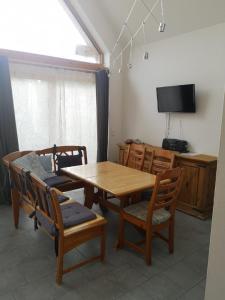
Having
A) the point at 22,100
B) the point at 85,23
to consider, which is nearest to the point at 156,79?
the point at 85,23

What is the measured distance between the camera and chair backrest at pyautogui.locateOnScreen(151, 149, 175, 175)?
291cm

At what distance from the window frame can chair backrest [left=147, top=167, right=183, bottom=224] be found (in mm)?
2776

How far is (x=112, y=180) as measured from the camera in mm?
2477

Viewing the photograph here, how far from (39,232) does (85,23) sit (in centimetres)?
359

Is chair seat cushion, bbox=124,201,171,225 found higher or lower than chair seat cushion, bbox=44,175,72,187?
lower

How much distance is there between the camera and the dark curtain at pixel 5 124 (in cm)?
335

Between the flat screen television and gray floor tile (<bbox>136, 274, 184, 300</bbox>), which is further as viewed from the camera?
the flat screen television

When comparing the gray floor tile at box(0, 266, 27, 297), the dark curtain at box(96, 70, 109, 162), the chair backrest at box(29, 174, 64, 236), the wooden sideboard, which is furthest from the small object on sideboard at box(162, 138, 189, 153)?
the gray floor tile at box(0, 266, 27, 297)

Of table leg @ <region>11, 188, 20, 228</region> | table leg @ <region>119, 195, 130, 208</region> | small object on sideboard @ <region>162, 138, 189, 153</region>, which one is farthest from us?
small object on sideboard @ <region>162, 138, 189, 153</region>

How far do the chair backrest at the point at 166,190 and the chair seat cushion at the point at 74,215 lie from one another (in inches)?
22.0

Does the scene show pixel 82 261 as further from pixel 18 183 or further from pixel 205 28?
pixel 205 28

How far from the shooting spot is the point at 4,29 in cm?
348

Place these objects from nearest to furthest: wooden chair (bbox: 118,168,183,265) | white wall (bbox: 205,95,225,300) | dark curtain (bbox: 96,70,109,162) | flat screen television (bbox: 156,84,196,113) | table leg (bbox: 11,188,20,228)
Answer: white wall (bbox: 205,95,225,300), wooden chair (bbox: 118,168,183,265), table leg (bbox: 11,188,20,228), flat screen television (bbox: 156,84,196,113), dark curtain (bbox: 96,70,109,162)

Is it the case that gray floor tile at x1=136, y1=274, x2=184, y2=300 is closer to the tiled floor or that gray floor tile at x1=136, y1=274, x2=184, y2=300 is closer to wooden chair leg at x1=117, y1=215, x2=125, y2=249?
the tiled floor
